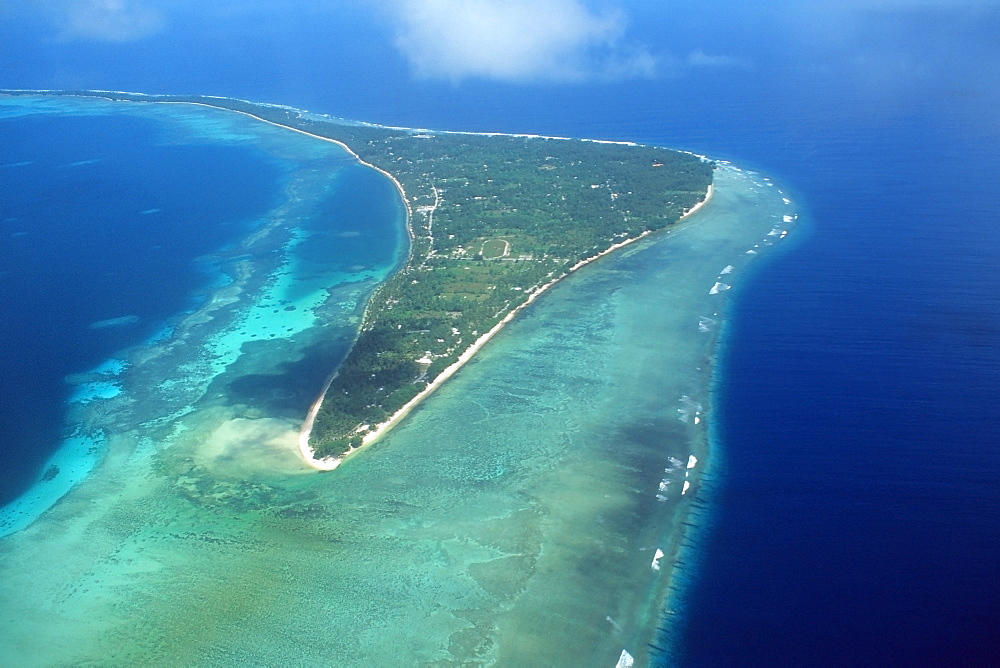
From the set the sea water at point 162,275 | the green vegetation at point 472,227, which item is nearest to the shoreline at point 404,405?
the green vegetation at point 472,227

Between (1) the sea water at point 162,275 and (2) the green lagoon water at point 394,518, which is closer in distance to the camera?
(2) the green lagoon water at point 394,518

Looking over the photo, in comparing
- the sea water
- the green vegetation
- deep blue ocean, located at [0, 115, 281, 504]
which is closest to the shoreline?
the green vegetation

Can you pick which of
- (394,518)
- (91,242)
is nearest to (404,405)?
(394,518)

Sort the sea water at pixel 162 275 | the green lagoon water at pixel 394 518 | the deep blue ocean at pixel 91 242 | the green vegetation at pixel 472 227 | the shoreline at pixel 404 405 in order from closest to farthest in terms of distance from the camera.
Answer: the green lagoon water at pixel 394 518
the shoreline at pixel 404 405
the sea water at pixel 162 275
the green vegetation at pixel 472 227
the deep blue ocean at pixel 91 242

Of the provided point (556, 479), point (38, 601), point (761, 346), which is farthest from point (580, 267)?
point (38, 601)

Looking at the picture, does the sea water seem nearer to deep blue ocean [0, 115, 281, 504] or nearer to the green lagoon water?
deep blue ocean [0, 115, 281, 504]

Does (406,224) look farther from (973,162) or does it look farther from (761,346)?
(973,162)

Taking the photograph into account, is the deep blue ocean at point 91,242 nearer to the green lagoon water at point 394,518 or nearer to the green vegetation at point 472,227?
the green lagoon water at point 394,518

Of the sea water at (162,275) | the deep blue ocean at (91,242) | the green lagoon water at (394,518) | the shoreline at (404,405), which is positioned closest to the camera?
the green lagoon water at (394,518)

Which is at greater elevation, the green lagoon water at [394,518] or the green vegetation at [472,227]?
the green vegetation at [472,227]
